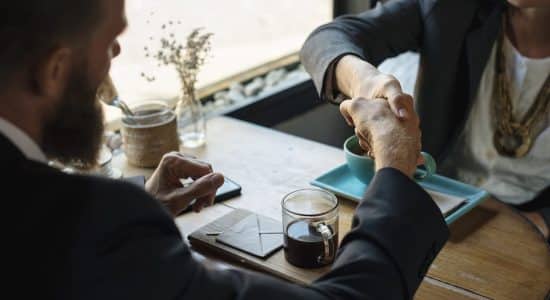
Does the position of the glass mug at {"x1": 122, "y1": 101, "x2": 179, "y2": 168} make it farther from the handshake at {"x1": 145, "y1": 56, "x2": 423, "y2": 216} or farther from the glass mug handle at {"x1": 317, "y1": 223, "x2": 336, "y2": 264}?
the glass mug handle at {"x1": 317, "y1": 223, "x2": 336, "y2": 264}

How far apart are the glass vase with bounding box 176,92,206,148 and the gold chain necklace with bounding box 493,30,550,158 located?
2.27 ft

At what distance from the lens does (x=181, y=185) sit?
1319mm

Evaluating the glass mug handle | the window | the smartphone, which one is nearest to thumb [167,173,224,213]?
the smartphone

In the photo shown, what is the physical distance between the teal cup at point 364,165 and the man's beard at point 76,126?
0.57 m

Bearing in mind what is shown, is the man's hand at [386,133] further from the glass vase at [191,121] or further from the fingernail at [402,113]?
the glass vase at [191,121]

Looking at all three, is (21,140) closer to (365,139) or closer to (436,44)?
(365,139)

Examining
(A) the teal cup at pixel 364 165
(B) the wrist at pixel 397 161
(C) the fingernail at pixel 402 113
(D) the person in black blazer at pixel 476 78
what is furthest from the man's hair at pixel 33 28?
(D) the person in black blazer at pixel 476 78

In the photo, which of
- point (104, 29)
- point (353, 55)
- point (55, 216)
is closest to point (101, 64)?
point (104, 29)

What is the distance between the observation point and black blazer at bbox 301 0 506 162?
169 centimetres

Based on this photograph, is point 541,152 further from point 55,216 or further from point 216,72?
point 55,216

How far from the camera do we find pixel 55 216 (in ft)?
2.37

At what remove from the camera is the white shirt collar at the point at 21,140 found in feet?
2.47

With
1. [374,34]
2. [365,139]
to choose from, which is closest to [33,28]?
[365,139]

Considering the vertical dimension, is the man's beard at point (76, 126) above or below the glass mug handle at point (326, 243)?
above
